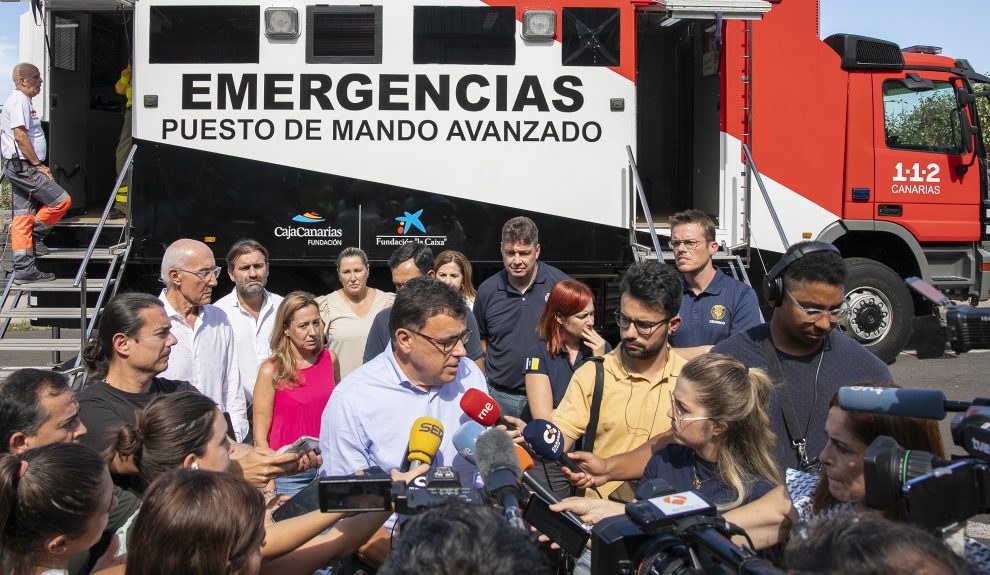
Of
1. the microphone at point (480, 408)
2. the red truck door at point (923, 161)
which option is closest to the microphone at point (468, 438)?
the microphone at point (480, 408)

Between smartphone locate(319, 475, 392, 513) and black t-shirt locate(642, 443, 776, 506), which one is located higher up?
smartphone locate(319, 475, 392, 513)

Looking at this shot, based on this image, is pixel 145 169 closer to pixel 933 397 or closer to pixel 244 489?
pixel 244 489

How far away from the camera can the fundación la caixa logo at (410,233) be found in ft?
27.5

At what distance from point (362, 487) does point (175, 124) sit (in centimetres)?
679

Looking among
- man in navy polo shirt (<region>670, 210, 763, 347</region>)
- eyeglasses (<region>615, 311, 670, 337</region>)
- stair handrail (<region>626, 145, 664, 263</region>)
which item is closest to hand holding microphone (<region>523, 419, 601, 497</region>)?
eyeglasses (<region>615, 311, 670, 337</region>)

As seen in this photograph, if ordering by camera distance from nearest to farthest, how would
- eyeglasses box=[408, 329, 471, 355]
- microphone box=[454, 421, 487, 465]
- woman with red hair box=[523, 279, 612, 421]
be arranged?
microphone box=[454, 421, 487, 465] < eyeglasses box=[408, 329, 471, 355] < woman with red hair box=[523, 279, 612, 421]

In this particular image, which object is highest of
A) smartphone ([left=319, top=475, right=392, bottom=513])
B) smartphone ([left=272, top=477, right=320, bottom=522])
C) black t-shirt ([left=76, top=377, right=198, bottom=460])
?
smartphone ([left=319, top=475, right=392, bottom=513])

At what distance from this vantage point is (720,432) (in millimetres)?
3141

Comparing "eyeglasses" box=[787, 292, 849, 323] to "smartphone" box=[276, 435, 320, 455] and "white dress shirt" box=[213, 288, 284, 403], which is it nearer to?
"smartphone" box=[276, 435, 320, 455]

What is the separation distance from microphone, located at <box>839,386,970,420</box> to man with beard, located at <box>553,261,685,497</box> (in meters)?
1.81

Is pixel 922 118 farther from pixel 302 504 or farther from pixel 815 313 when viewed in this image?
pixel 302 504

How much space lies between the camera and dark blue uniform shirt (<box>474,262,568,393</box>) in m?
5.83

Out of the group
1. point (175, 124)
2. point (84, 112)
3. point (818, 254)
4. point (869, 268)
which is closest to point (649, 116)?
point (869, 268)

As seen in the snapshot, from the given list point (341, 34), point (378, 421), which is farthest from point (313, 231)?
point (378, 421)
